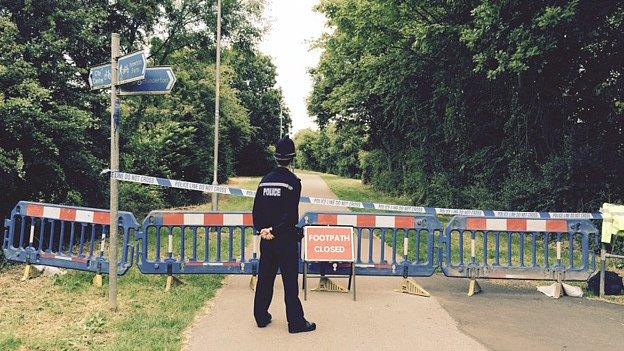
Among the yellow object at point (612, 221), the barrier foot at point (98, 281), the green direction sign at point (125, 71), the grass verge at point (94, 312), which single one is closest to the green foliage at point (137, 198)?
the grass verge at point (94, 312)

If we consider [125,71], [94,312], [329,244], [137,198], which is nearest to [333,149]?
[137,198]

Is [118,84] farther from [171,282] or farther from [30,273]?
[30,273]

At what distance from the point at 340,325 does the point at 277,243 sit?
1.22 meters

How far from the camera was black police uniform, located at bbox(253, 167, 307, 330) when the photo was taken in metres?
5.88

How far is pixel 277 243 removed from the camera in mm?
5891

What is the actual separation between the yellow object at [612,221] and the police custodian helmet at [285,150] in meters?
4.92

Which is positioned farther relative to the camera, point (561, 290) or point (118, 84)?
point (561, 290)

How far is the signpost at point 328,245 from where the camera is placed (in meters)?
7.57

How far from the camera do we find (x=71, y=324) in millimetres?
5980

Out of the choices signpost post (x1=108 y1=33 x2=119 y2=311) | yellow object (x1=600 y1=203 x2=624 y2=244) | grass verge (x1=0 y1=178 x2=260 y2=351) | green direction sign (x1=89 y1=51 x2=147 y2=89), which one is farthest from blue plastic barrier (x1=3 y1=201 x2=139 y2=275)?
yellow object (x1=600 y1=203 x2=624 y2=244)

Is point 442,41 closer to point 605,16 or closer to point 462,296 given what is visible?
point 605,16

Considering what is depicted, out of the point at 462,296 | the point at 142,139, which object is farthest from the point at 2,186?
the point at 462,296

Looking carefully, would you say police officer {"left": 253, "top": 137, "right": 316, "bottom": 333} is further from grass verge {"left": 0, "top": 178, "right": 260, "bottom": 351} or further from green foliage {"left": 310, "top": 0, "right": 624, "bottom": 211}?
green foliage {"left": 310, "top": 0, "right": 624, "bottom": 211}

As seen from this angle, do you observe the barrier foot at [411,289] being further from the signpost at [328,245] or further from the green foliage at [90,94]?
the green foliage at [90,94]
